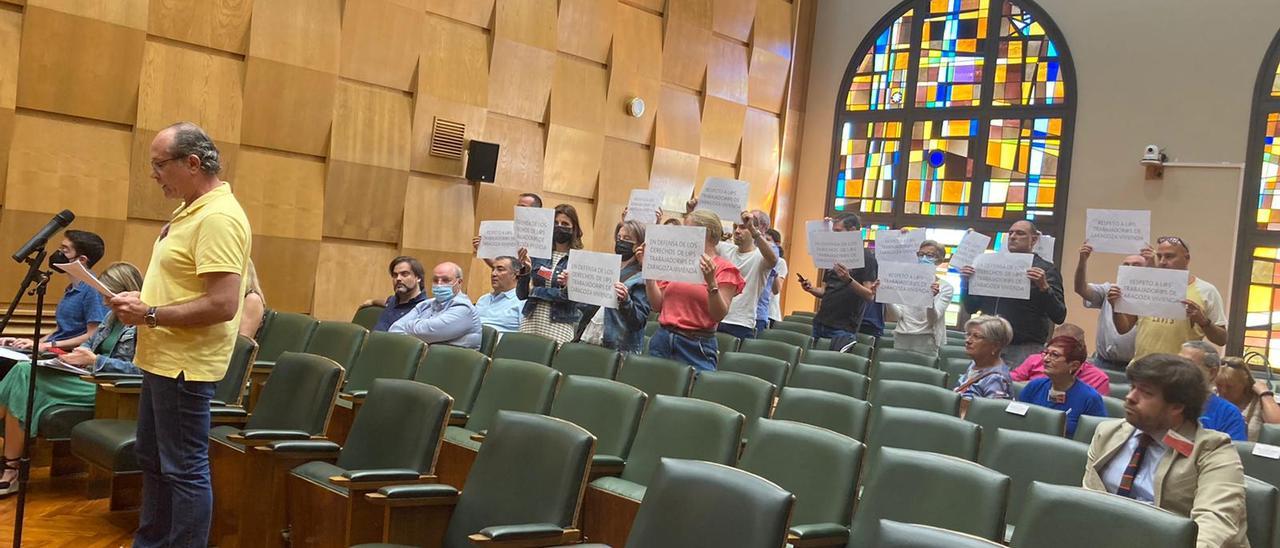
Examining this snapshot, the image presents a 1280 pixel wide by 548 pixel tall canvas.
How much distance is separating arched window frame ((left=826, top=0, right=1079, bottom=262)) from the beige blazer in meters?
6.90

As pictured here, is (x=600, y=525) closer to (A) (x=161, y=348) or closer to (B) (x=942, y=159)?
(A) (x=161, y=348)

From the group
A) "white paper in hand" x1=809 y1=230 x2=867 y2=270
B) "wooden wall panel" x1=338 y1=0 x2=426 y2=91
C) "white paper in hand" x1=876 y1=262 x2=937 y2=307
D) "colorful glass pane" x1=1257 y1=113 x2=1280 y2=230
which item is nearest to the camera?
"white paper in hand" x1=876 y1=262 x2=937 y2=307

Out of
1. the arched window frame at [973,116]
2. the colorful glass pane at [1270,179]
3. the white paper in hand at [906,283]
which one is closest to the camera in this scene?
the white paper in hand at [906,283]

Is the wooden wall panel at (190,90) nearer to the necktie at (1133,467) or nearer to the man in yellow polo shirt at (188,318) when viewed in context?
the man in yellow polo shirt at (188,318)

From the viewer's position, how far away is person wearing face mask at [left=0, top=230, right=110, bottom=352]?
186 inches

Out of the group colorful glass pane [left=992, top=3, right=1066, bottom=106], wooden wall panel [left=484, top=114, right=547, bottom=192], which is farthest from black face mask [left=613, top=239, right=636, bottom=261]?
colorful glass pane [left=992, top=3, right=1066, bottom=106]

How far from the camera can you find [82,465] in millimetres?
4473

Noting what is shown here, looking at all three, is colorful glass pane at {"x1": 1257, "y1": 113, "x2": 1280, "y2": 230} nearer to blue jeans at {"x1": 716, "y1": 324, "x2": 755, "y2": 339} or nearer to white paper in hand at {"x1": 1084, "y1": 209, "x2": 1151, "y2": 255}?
white paper in hand at {"x1": 1084, "y1": 209, "x2": 1151, "y2": 255}

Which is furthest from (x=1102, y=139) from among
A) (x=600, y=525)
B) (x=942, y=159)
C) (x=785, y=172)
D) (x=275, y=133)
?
(x=600, y=525)

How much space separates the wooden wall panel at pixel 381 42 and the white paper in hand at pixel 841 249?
3380 millimetres

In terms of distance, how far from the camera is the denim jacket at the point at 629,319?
4.60 metres

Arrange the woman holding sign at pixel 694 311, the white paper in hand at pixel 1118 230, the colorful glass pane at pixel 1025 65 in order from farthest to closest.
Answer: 1. the colorful glass pane at pixel 1025 65
2. the white paper in hand at pixel 1118 230
3. the woman holding sign at pixel 694 311

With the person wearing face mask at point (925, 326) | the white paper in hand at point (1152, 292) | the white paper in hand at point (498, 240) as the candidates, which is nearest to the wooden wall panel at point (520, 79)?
the white paper in hand at point (498, 240)

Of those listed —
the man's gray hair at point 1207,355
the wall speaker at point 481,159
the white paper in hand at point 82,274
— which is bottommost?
the white paper in hand at point 82,274
